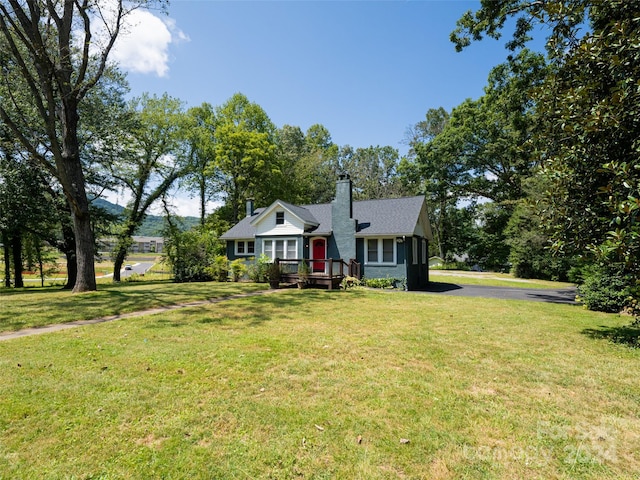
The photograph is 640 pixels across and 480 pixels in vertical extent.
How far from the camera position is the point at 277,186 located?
32844mm

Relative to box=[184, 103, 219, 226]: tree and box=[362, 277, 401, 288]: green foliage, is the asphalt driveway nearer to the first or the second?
box=[362, 277, 401, 288]: green foliage

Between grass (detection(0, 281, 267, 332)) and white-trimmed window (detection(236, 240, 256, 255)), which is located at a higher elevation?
white-trimmed window (detection(236, 240, 256, 255))

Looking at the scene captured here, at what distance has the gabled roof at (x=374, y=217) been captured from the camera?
17594 millimetres

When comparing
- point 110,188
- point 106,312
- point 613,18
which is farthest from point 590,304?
point 110,188

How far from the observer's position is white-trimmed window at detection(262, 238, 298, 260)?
780 inches

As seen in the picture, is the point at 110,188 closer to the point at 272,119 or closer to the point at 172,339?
the point at 272,119

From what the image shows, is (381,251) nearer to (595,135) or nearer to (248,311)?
(248,311)

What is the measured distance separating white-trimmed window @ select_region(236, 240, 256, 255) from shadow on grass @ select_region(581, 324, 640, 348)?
18839mm

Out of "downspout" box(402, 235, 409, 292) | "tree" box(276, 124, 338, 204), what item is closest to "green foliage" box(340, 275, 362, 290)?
"downspout" box(402, 235, 409, 292)

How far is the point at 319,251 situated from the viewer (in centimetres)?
1931

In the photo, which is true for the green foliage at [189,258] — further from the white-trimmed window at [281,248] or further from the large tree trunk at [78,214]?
the large tree trunk at [78,214]

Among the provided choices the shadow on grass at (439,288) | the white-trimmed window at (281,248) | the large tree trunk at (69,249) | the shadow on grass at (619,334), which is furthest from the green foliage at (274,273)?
the large tree trunk at (69,249)

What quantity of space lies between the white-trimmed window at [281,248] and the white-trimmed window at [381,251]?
4.76 m

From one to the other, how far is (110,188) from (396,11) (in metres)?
23.5
